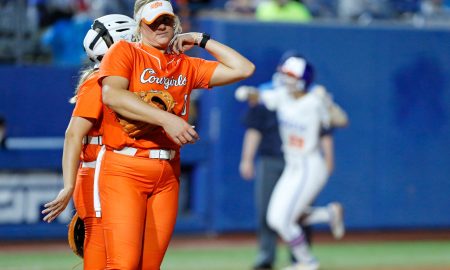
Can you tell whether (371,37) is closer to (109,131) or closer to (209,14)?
(209,14)

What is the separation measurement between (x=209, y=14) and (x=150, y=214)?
814 centimetres

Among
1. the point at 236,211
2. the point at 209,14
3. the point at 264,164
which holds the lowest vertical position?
the point at 236,211

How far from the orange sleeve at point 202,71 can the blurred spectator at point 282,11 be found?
310 inches

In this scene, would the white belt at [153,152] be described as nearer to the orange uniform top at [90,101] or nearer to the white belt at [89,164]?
the orange uniform top at [90,101]

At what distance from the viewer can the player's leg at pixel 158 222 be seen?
5.29 meters

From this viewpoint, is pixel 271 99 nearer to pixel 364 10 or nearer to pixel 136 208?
pixel 136 208

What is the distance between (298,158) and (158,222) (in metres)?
4.60

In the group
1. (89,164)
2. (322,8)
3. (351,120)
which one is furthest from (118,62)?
(322,8)

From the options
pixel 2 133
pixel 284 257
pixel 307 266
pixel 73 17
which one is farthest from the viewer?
pixel 73 17

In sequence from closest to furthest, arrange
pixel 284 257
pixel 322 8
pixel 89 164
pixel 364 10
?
pixel 89 164, pixel 284 257, pixel 364 10, pixel 322 8

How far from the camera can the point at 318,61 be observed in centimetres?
1309

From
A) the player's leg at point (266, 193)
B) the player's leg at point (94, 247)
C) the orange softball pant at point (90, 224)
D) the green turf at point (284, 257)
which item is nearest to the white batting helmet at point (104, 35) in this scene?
the orange softball pant at point (90, 224)

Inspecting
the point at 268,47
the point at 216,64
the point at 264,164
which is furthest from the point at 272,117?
the point at 216,64

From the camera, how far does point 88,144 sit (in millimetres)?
5613
